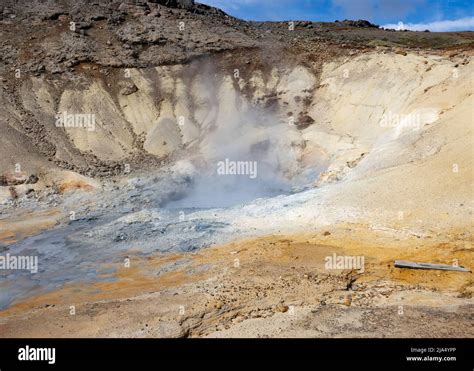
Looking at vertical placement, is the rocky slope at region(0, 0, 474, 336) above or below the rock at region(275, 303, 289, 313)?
above

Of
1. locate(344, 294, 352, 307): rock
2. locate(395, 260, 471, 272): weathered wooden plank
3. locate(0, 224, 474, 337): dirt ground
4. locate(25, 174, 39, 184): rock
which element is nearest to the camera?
locate(0, 224, 474, 337): dirt ground

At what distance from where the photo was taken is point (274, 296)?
770 cm

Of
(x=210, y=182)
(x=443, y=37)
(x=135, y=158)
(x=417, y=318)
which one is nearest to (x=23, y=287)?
(x=417, y=318)

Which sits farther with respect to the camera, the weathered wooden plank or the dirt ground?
the weathered wooden plank

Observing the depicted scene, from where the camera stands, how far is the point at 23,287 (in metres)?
9.71

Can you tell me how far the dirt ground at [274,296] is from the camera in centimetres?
655

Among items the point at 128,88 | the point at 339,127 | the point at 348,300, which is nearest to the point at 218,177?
the point at 339,127

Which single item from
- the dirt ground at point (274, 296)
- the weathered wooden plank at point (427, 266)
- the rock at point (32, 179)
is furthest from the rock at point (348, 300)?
the rock at point (32, 179)

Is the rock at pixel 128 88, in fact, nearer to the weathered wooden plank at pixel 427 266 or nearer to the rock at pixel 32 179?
the rock at pixel 32 179

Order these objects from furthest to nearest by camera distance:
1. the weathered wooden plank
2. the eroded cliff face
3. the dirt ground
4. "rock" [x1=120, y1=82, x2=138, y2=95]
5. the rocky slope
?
"rock" [x1=120, y1=82, x2=138, y2=95] < the eroded cliff face < the weathered wooden plank < the rocky slope < the dirt ground

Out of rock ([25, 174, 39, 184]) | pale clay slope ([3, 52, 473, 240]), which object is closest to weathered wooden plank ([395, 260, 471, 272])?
pale clay slope ([3, 52, 473, 240])

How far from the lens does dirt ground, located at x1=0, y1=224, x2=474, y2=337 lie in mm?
6555

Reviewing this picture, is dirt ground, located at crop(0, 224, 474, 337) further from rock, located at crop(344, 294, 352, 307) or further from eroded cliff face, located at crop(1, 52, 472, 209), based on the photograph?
eroded cliff face, located at crop(1, 52, 472, 209)

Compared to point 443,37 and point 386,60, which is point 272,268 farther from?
point 443,37
